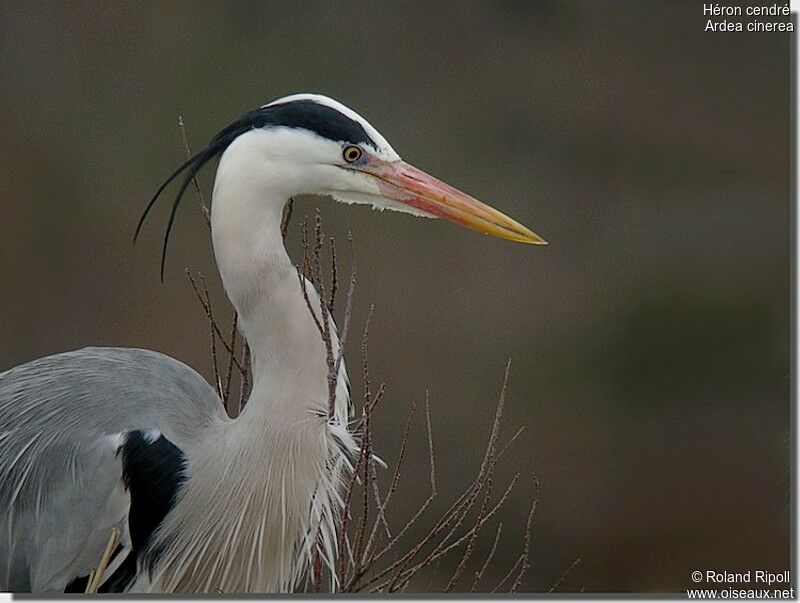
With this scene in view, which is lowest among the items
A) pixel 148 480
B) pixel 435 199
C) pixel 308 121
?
pixel 148 480

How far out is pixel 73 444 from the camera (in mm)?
1570

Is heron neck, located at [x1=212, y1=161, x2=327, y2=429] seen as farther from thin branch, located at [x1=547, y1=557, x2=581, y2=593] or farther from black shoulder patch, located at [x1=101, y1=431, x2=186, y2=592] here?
thin branch, located at [x1=547, y1=557, x2=581, y2=593]

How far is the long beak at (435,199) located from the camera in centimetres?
150

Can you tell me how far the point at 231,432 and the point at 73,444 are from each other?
0.78ft

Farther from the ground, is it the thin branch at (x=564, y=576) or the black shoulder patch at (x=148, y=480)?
the black shoulder patch at (x=148, y=480)

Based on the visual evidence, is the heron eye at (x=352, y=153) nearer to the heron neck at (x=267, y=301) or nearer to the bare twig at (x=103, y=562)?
the heron neck at (x=267, y=301)

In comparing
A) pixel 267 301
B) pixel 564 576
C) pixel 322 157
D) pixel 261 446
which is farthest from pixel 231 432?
pixel 564 576

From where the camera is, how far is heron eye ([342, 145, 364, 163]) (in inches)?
57.7

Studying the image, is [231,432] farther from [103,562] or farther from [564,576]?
[564,576]

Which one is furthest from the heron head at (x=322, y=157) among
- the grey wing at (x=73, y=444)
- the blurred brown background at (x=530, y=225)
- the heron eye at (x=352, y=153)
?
the blurred brown background at (x=530, y=225)

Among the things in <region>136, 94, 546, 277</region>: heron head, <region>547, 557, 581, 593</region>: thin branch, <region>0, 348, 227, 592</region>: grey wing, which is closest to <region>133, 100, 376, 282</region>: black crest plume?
<region>136, 94, 546, 277</region>: heron head

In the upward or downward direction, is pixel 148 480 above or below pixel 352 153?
below

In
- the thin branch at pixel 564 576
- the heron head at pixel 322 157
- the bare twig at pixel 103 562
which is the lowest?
the thin branch at pixel 564 576

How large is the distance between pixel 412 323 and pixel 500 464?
345 millimetres
